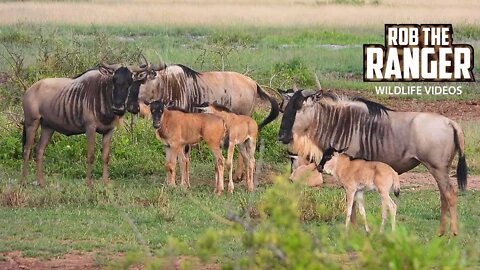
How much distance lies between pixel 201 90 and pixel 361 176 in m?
4.19

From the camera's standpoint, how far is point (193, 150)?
1457 cm

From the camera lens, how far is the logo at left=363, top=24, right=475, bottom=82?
22516 mm

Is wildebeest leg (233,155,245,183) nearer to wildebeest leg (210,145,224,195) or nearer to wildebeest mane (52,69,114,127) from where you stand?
wildebeest leg (210,145,224,195)

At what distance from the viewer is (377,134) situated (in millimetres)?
10484

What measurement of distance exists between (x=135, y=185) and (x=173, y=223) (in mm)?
2562

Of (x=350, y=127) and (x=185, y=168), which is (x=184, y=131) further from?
(x=350, y=127)

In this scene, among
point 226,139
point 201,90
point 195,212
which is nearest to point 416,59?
point 201,90

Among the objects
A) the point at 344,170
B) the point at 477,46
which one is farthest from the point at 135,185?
the point at 477,46

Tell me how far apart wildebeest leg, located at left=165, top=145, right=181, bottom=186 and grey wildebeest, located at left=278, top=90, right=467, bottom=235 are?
160 centimetres

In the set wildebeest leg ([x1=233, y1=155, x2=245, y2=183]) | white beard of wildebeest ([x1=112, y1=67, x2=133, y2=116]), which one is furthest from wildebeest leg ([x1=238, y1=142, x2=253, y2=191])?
white beard of wildebeest ([x1=112, y1=67, x2=133, y2=116])

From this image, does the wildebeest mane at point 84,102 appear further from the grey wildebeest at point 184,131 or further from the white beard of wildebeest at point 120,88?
the grey wildebeest at point 184,131

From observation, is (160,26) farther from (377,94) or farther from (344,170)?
(344,170)

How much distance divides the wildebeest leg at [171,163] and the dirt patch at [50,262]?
324 centimetres

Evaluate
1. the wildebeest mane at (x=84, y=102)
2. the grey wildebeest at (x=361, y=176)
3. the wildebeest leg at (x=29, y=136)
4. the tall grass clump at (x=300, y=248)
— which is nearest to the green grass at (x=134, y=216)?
the grey wildebeest at (x=361, y=176)
